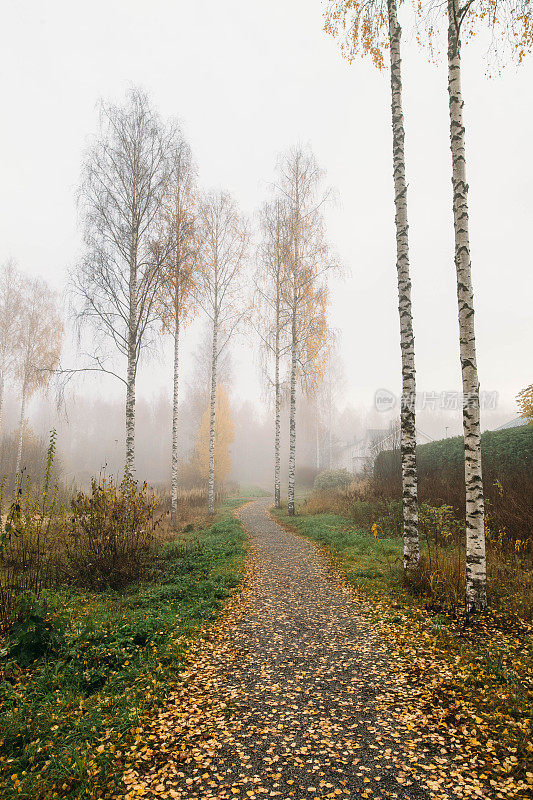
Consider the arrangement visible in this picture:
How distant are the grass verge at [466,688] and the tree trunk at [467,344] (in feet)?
2.14

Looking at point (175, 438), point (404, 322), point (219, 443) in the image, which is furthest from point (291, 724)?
point (219, 443)

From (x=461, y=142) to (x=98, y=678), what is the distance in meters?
8.33

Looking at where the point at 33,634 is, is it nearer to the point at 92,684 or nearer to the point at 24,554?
the point at 92,684

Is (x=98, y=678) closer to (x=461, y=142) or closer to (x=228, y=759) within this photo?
(x=228, y=759)

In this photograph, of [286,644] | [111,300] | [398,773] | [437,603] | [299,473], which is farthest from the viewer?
[299,473]

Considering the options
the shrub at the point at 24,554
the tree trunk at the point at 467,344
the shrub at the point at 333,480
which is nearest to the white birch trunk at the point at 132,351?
the shrub at the point at 24,554

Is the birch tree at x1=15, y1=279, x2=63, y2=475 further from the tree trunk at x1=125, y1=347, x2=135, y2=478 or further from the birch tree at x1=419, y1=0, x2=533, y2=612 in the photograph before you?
the birch tree at x1=419, y1=0, x2=533, y2=612

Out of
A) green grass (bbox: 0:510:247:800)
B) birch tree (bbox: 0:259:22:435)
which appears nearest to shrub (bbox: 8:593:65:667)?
green grass (bbox: 0:510:247:800)

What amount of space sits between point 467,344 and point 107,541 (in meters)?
6.96

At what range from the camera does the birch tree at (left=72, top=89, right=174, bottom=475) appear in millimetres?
11242

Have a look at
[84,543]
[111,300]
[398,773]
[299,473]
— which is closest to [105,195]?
[111,300]

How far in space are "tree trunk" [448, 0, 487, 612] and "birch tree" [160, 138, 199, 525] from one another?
8880 mm

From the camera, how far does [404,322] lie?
23.0 feet

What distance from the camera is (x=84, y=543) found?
740 cm
